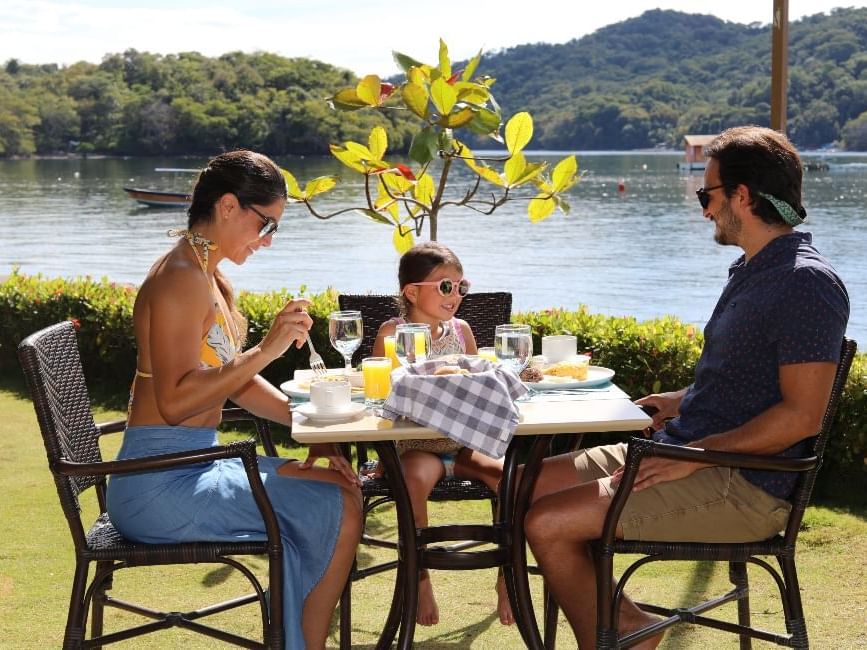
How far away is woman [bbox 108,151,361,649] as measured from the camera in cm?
246

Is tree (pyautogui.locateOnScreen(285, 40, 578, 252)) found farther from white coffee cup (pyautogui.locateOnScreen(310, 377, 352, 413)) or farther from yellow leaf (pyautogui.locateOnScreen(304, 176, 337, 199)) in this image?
white coffee cup (pyautogui.locateOnScreen(310, 377, 352, 413))

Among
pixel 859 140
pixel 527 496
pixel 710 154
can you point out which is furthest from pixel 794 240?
pixel 859 140

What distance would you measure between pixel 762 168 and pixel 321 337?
12.0ft

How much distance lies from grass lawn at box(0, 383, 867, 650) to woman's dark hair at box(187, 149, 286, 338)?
1.34m

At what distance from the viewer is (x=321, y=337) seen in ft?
19.2

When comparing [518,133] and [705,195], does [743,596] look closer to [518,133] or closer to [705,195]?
[705,195]

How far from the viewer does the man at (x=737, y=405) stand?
2.38m

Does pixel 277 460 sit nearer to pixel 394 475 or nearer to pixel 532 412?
pixel 394 475

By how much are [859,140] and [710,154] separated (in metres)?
75.9

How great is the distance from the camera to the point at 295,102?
6875cm

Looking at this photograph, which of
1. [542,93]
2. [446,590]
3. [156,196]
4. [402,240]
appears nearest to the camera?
[446,590]

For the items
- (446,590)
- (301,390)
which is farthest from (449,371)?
(446,590)

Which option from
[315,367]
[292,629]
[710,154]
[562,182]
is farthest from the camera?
[562,182]

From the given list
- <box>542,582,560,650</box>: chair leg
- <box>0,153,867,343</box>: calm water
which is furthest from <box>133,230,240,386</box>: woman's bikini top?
<box>0,153,867,343</box>: calm water
